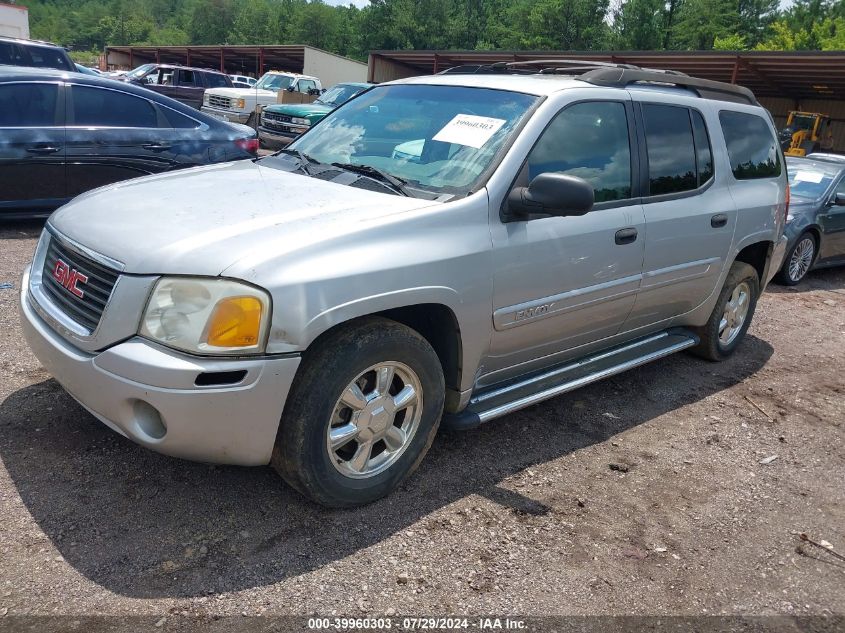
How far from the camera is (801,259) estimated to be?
891 centimetres

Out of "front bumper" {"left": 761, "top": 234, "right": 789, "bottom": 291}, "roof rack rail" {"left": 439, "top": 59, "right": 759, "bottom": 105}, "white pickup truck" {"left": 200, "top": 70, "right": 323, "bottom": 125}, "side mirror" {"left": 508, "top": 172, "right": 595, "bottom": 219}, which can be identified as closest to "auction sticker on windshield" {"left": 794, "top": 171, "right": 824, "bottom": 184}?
"front bumper" {"left": 761, "top": 234, "right": 789, "bottom": 291}

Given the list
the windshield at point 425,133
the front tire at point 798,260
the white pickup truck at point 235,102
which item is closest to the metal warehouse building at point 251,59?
the white pickup truck at point 235,102

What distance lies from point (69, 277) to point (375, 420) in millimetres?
1389

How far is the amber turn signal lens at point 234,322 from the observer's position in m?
2.57

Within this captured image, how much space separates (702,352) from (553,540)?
9.60ft

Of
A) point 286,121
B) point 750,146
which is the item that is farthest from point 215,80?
point 750,146

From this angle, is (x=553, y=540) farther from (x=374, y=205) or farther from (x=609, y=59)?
(x=609, y=59)

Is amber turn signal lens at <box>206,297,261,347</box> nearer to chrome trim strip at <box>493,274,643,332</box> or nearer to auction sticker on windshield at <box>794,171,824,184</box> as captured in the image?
chrome trim strip at <box>493,274,643,332</box>

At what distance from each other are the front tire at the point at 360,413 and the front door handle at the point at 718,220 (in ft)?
8.06

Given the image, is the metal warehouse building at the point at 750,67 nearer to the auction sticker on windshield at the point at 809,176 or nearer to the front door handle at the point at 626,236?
the auction sticker on windshield at the point at 809,176

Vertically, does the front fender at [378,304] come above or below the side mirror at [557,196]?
below

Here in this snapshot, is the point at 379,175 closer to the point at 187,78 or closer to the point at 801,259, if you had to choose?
the point at 801,259

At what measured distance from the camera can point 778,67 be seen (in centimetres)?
2492

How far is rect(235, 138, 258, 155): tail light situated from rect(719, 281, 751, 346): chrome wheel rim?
570 cm
